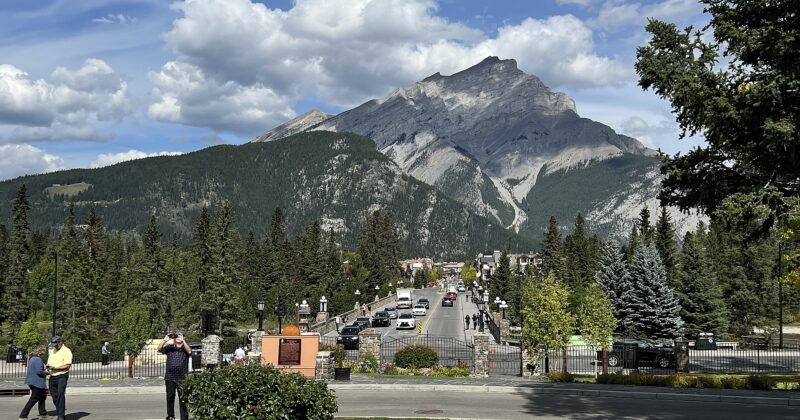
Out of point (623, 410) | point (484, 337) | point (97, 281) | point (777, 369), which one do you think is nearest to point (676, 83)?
point (623, 410)

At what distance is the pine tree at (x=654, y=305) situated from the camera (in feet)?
169

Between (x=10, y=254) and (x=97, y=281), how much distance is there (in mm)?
18863

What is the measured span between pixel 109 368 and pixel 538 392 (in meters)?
28.0

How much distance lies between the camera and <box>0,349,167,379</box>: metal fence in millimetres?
35312

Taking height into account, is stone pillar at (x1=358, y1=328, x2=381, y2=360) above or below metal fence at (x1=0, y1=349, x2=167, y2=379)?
above

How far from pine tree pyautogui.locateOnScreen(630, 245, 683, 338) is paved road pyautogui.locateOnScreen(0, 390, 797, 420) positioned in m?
31.9

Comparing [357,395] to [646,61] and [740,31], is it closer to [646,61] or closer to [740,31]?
[646,61]

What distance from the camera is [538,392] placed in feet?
76.2

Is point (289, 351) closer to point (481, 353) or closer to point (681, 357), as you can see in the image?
point (481, 353)

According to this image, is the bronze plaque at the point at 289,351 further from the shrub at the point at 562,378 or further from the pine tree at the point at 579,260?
the pine tree at the point at 579,260

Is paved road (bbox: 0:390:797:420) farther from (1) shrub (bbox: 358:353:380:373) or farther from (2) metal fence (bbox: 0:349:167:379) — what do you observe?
(2) metal fence (bbox: 0:349:167:379)

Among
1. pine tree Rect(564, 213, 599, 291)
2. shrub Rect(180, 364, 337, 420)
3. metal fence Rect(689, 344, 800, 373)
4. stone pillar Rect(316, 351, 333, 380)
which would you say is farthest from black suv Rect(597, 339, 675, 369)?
pine tree Rect(564, 213, 599, 291)

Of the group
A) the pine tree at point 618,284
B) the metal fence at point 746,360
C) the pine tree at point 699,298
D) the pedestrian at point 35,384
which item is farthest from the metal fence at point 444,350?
the pedestrian at point 35,384

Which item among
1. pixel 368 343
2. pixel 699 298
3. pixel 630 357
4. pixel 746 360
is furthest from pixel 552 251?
pixel 368 343
